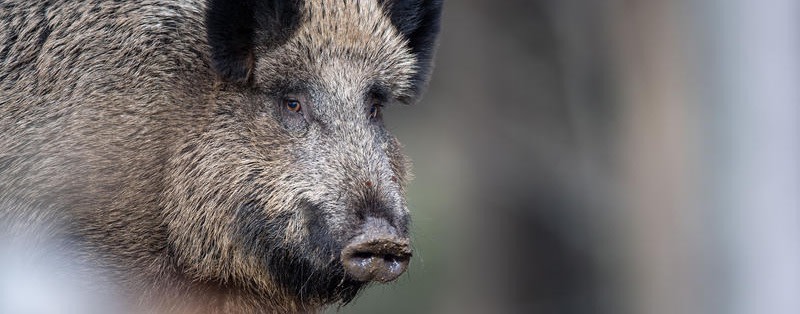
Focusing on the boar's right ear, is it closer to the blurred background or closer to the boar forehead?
the boar forehead

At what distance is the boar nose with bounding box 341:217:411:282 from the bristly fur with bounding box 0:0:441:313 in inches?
18.2

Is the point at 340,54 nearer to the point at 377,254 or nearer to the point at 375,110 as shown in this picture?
the point at 375,110

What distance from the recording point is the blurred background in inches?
445

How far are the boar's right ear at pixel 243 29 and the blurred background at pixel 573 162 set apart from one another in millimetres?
3136

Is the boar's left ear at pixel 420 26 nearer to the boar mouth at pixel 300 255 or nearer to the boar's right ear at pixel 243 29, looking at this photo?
the boar's right ear at pixel 243 29

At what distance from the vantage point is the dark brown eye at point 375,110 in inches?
267

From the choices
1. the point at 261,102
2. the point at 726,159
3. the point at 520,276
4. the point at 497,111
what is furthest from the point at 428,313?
the point at 261,102

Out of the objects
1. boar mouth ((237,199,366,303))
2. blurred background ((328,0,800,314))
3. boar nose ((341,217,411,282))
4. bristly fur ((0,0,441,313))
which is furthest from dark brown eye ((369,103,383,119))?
blurred background ((328,0,800,314))

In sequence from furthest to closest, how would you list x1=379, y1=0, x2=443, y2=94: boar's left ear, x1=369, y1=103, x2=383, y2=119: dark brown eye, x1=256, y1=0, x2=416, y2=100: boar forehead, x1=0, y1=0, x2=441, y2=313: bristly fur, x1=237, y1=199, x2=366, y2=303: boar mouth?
1. x1=379, y1=0, x2=443, y2=94: boar's left ear
2. x1=369, y1=103, x2=383, y2=119: dark brown eye
3. x1=256, y1=0, x2=416, y2=100: boar forehead
4. x1=0, y1=0, x2=441, y2=313: bristly fur
5. x1=237, y1=199, x2=366, y2=303: boar mouth

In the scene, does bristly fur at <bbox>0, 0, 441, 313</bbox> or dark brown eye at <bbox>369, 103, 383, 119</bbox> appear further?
dark brown eye at <bbox>369, 103, 383, 119</bbox>

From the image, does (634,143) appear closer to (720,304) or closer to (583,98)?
(583,98)

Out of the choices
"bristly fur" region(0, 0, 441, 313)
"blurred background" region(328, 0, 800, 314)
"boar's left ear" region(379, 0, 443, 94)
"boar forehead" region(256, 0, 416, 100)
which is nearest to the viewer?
"bristly fur" region(0, 0, 441, 313)

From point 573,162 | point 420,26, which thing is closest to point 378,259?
point 420,26

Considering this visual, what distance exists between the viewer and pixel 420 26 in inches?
285
